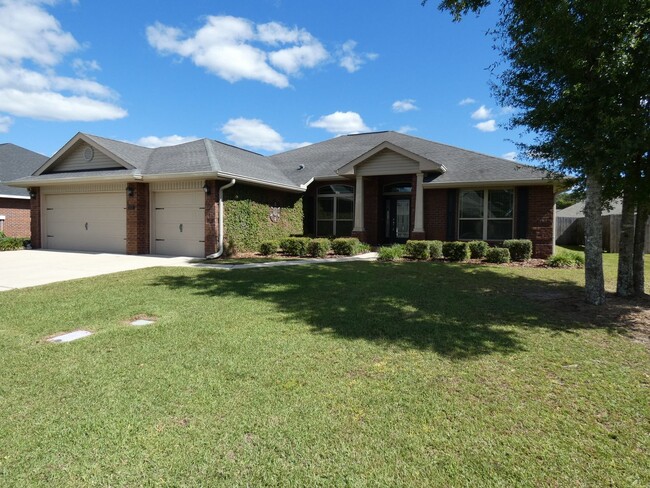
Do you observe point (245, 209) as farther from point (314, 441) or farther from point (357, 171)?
point (314, 441)

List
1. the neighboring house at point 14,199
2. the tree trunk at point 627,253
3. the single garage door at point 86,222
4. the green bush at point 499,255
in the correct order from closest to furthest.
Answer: the tree trunk at point 627,253 < the green bush at point 499,255 < the single garage door at point 86,222 < the neighboring house at point 14,199

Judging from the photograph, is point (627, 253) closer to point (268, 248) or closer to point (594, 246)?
point (594, 246)

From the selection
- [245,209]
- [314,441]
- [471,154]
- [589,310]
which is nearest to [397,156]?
[471,154]

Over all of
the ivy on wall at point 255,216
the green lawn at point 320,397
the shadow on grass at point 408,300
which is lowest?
the green lawn at point 320,397

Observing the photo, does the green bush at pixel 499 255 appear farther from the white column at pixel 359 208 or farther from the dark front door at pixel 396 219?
the white column at pixel 359 208

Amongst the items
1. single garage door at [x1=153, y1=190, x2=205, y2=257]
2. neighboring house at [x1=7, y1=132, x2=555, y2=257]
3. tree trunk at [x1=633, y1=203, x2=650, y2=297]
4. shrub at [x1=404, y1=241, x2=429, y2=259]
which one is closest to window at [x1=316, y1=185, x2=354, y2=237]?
neighboring house at [x1=7, y1=132, x2=555, y2=257]

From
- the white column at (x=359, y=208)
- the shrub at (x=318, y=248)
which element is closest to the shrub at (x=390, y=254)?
the shrub at (x=318, y=248)

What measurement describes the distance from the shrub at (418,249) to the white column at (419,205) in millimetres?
2263

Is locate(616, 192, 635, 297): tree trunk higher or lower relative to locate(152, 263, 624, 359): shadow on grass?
higher

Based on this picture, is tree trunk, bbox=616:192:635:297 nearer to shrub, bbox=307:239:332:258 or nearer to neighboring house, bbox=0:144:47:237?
shrub, bbox=307:239:332:258

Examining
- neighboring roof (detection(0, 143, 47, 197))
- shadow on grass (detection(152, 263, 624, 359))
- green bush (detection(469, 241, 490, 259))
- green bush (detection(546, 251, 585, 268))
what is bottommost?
shadow on grass (detection(152, 263, 624, 359))

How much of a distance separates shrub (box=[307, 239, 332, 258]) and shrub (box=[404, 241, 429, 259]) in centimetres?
291

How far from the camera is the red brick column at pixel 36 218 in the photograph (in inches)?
654

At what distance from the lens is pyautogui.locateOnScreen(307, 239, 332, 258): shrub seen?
1380 cm
